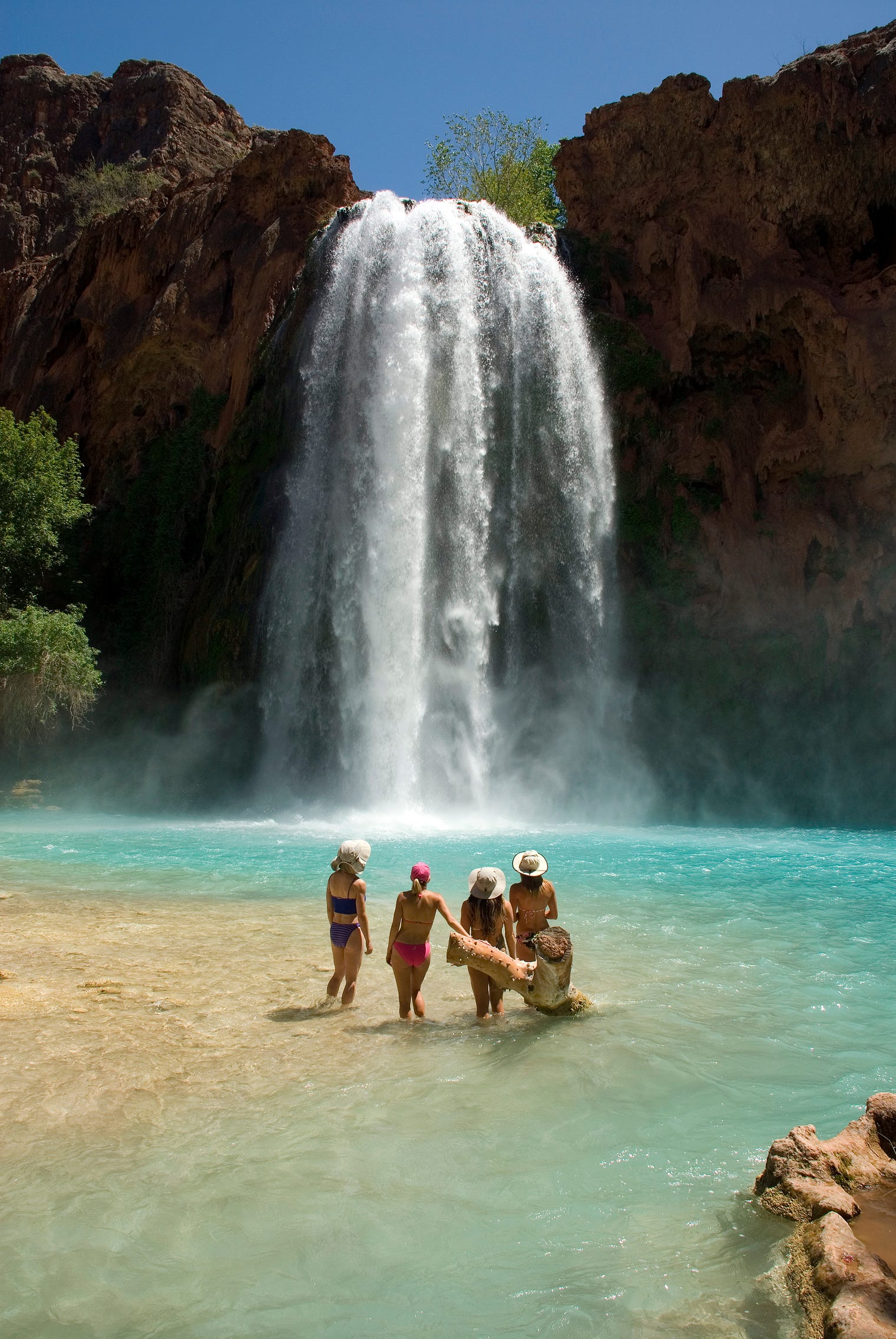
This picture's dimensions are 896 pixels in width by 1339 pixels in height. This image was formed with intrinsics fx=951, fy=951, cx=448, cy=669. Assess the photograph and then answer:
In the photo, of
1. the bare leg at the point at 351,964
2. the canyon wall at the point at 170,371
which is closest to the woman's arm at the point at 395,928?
the bare leg at the point at 351,964

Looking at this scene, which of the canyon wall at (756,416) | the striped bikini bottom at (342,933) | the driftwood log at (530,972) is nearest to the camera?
the driftwood log at (530,972)

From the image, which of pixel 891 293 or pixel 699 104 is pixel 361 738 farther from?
pixel 699 104

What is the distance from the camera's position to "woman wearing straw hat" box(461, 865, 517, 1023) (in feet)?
18.9

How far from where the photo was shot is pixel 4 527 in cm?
2261

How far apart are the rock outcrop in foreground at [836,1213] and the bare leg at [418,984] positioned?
8.97ft

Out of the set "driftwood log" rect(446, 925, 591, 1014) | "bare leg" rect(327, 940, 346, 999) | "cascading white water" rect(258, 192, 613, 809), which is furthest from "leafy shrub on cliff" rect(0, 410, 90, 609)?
"driftwood log" rect(446, 925, 591, 1014)

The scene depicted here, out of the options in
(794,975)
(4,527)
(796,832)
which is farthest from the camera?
(4,527)

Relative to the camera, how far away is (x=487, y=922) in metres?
5.86

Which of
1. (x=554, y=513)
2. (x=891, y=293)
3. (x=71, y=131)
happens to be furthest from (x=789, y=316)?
(x=71, y=131)

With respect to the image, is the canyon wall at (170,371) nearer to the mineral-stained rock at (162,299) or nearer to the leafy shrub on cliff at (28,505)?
the mineral-stained rock at (162,299)

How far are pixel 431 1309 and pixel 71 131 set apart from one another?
143 feet

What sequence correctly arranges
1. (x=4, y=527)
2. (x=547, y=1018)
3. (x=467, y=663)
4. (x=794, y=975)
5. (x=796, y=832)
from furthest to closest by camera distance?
(x=4, y=527)
(x=467, y=663)
(x=796, y=832)
(x=794, y=975)
(x=547, y=1018)

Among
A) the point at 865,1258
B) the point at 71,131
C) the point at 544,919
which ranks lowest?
the point at 865,1258

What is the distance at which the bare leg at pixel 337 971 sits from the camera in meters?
6.07
